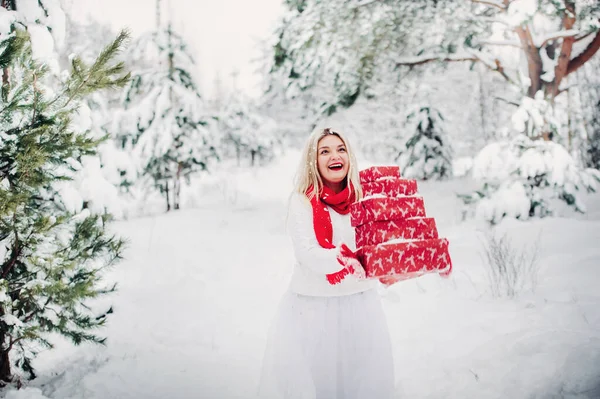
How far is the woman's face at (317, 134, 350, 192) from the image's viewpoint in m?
2.36

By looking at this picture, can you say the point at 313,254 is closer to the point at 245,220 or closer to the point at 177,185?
the point at 245,220

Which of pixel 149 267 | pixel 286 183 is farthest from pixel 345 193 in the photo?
pixel 286 183

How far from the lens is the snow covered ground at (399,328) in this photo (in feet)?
9.80

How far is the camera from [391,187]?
2195 millimetres

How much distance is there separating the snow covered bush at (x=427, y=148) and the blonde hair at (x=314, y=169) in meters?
11.9

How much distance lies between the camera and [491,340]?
3.46 m

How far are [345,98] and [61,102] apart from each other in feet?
20.5

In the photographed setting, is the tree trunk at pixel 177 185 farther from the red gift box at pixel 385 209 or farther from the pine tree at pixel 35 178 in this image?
the red gift box at pixel 385 209

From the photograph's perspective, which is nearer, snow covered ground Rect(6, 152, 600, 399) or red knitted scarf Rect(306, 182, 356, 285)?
red knitted scarf Rect(306, 182, 356, 285)

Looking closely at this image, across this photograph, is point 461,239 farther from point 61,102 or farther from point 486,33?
point 61,102

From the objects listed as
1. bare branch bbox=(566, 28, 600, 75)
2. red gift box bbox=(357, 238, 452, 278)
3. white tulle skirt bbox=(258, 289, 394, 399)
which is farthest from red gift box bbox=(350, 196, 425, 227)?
bare branch bbox=(566, 28, 600, 75)

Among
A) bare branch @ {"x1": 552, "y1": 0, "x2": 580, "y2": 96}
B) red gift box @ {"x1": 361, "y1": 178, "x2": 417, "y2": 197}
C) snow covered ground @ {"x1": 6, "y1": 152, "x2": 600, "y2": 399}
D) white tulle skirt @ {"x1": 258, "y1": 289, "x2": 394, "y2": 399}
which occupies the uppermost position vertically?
bare branch @ {"x1": 552, "y1": 0, "x2": 580, "y2": 96}

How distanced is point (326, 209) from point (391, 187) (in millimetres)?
408

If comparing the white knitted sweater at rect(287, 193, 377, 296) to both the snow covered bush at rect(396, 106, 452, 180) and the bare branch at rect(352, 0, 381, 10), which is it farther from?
the snow covered bush at rect(396, 106, 452, 180)
